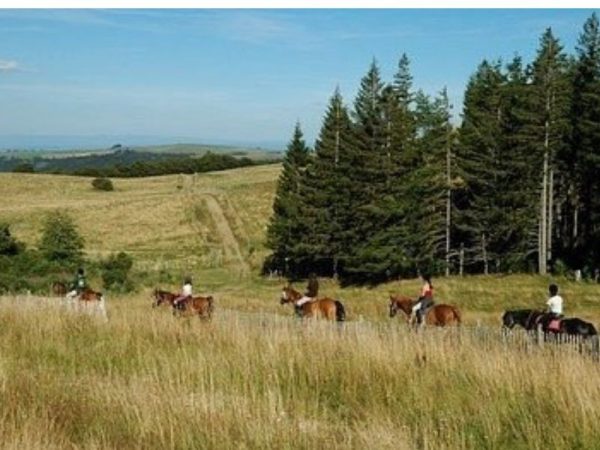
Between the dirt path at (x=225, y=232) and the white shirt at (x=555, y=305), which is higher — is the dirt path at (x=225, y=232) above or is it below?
below

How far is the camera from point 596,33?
60.0 metres

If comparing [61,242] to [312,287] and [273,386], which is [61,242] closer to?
[312,287]

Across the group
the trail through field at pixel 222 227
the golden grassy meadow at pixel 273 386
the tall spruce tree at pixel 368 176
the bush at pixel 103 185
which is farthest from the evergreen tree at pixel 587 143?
the bush at pixel 103 185

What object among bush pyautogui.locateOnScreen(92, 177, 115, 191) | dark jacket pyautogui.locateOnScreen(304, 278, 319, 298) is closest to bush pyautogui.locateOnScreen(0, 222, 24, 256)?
dark jacket pyautogui.locateOnScreen(304, 278, 319, 298)

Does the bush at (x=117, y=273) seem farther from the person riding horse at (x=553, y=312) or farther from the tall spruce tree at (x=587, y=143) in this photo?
the person riding horse at (x=553, y=312)

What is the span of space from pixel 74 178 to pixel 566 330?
11874 centimetres

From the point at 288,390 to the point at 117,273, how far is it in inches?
1932

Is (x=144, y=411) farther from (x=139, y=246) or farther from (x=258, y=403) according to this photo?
(x=139, y=246)

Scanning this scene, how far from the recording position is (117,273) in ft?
182

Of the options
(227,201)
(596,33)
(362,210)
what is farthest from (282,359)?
(227,201)

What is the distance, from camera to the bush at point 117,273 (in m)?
51.8

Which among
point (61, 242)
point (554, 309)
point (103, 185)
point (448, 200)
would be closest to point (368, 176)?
point (448, 200)

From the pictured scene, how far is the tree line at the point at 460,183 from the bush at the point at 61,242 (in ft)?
52.9

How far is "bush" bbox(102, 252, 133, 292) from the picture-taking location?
170 ft
